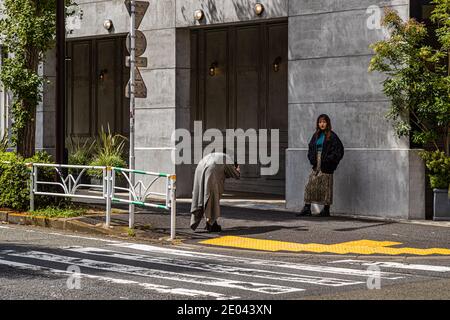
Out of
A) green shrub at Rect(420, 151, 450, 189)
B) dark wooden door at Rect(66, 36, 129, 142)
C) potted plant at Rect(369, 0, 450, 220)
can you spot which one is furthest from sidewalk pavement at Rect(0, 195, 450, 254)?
dark wooden door at Rect(66, 36, 129, 142)

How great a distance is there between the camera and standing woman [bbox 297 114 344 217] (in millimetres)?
18969

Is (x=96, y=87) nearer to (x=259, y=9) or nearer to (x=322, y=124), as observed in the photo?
(x=259, y=9)

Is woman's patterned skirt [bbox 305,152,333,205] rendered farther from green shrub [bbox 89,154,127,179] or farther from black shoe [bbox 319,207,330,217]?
green shrub [bbox 89,154,127,179]

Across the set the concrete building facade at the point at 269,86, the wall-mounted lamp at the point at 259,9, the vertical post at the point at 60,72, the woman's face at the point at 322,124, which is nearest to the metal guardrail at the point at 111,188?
the vertical post at the point at 60,72

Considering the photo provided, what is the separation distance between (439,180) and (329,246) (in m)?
3.87

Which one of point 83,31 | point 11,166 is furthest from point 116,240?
point 83,31

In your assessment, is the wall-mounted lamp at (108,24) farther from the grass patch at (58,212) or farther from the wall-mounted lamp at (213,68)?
the grass patch at (58,212)

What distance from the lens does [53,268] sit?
40.0 feet

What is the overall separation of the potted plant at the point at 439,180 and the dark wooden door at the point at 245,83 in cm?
673

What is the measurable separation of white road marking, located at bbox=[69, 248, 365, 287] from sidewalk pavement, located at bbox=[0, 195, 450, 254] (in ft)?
6.66

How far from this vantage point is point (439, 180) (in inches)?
711

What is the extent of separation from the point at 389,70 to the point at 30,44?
293 inches

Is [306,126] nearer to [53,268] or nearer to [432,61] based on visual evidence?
[432,61]
